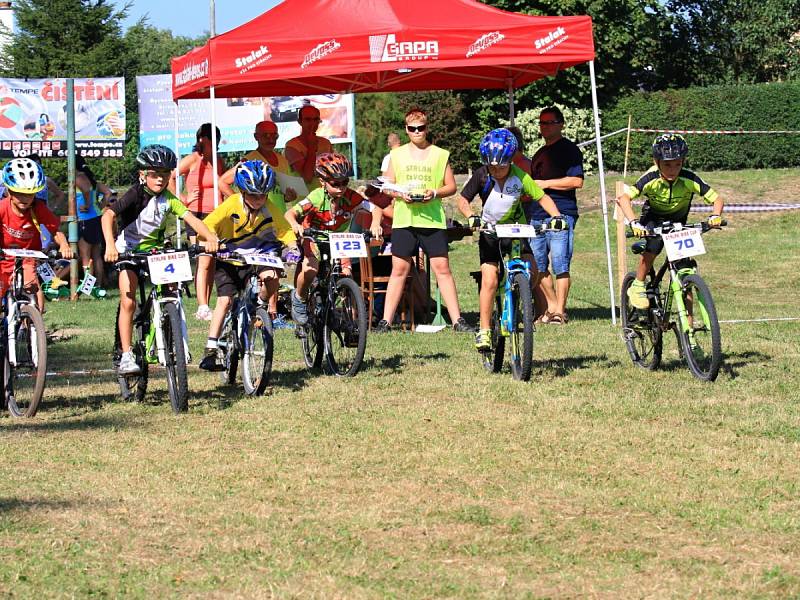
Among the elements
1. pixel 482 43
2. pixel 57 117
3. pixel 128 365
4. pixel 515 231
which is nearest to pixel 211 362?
pixel 128 365

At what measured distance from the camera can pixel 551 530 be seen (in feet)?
20.1

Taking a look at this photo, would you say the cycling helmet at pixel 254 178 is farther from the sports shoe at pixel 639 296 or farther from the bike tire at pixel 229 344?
the sports shoe at pixel 639 296

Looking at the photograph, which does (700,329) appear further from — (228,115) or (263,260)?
(228,115)

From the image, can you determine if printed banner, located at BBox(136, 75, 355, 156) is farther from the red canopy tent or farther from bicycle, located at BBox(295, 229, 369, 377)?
bicycle, located at BBox(295, 229, 369, 377)

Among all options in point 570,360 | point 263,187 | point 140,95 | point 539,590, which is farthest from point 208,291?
point 140,95

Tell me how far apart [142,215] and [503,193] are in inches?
114

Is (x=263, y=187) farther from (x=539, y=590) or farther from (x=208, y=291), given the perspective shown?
(x=539, y=590)

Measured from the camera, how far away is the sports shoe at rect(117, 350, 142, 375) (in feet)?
32.3

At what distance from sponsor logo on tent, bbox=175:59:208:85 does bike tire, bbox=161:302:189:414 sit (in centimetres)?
526

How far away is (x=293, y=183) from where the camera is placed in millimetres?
14188

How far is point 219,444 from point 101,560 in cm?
254

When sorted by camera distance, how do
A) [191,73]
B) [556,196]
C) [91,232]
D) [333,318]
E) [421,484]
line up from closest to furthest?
1. [421,484]
2. [333,318]
3. [556,196]
4. [191,73]
5. [91,232]

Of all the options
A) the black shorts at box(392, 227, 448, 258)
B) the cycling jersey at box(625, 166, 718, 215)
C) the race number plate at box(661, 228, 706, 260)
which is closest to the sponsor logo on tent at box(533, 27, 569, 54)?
the black shorts at box(392, 227, 448, 258)

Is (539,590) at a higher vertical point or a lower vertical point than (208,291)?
lower
